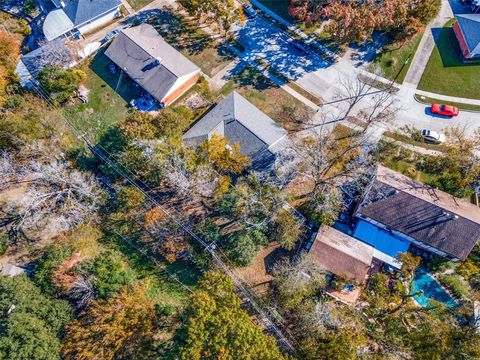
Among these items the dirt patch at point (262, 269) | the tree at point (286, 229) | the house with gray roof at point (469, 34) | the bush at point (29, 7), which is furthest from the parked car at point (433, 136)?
the bush at point (29, 7)

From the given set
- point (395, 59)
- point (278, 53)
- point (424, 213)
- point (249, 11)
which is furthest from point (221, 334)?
point (249, 11)

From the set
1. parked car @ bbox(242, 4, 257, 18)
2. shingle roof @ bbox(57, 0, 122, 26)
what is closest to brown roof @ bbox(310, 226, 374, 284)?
parked car @ bbox(242, 4, 257, 18)

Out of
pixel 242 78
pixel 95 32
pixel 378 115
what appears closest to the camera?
pixel 378 115

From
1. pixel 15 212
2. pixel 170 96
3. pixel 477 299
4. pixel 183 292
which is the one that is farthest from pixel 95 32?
pixel 477 299

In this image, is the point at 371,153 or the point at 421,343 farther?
the point at 371,153

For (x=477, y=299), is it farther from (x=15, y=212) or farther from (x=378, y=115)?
(x=15, y=212)

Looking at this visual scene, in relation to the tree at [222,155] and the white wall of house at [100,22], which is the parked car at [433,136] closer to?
the tree at [222,155]
